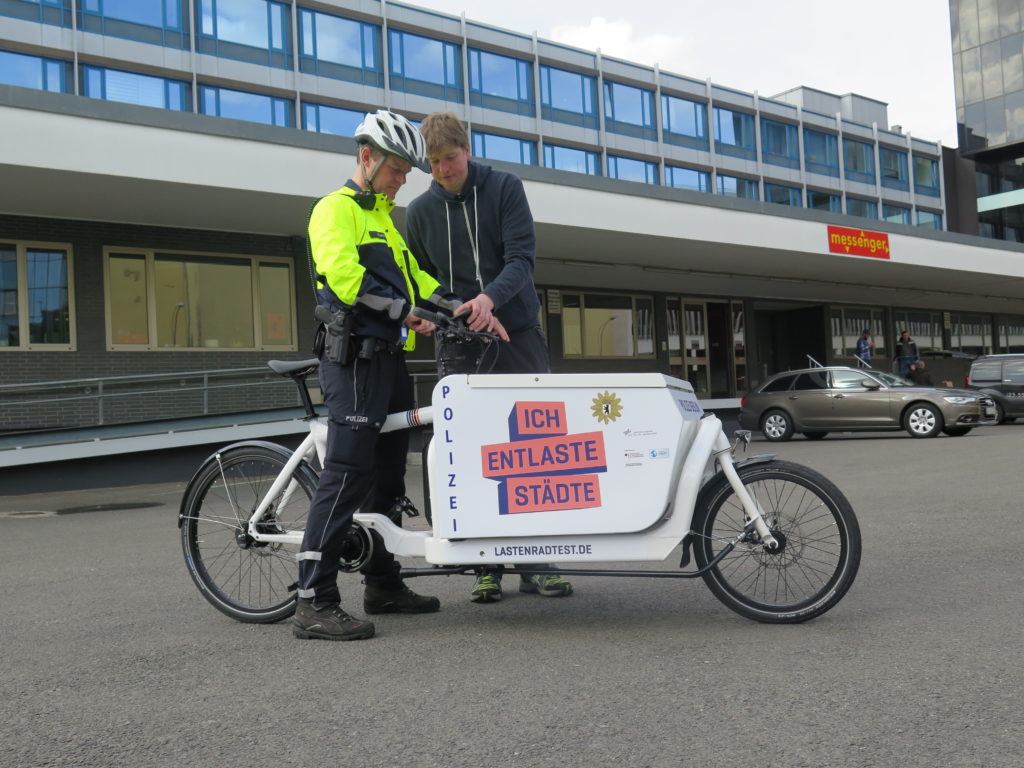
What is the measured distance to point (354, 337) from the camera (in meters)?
3.98

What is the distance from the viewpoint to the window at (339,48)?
Answer: 1551 inches

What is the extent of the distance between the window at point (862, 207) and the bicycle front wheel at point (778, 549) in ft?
190

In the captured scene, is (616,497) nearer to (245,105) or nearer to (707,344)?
(707,344)

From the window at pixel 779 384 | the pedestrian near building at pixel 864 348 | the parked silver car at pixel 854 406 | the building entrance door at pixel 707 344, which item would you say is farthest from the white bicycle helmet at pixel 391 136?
the pedestrian near building at pixel 864 348

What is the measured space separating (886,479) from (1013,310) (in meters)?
31.8

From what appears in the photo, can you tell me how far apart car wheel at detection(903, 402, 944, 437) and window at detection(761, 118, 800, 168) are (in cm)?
3993

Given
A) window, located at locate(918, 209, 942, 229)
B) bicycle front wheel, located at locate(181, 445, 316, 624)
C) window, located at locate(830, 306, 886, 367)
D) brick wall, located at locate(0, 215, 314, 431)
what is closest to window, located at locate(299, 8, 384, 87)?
window, located at locate(830, 306, 886, 367)

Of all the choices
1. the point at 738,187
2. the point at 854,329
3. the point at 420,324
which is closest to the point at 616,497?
the point at 420,324

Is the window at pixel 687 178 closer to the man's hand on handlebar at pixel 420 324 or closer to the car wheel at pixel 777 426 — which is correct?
the car wheel at pixel 777 426

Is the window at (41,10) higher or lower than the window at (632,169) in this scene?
higher

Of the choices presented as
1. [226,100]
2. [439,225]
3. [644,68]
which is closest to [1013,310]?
[644,68]

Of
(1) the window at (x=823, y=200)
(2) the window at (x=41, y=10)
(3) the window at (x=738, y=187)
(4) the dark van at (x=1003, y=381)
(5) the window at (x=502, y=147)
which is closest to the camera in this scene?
(4) the dark van at (x=1003, y=381)

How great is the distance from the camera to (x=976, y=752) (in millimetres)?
2520

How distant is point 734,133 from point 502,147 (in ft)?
51.3
